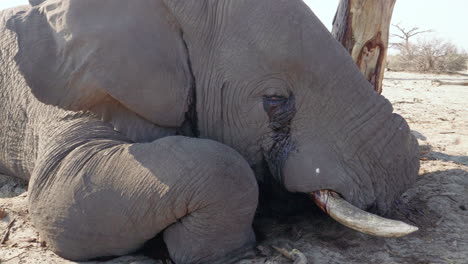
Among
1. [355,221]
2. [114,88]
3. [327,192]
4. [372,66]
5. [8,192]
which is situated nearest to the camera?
[355,221]

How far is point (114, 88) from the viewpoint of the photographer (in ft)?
8.52

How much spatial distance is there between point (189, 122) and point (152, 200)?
624 millimetres

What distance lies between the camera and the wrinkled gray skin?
7.72 ft

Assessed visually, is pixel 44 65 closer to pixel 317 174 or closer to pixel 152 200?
pixel 152 200

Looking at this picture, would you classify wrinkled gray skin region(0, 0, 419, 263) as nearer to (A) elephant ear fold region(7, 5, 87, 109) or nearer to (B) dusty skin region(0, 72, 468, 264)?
(A) elephant ear fold region(7, 5, 87, 109)

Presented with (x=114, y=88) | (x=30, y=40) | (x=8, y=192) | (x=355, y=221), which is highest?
(x=30, y=40)

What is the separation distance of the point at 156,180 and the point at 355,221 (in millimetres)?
862

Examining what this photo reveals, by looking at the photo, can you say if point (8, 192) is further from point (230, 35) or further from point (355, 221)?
point (355, 221)

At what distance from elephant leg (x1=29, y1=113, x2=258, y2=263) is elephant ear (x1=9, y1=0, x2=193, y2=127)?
0.28 m

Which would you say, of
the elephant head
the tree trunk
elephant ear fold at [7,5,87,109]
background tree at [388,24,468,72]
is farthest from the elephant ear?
background tree at [388,24,468,72]

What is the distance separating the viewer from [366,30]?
4371 millimetres

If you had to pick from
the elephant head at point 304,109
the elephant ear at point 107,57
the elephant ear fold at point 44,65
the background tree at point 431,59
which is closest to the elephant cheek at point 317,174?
the elephant head at point 304,109

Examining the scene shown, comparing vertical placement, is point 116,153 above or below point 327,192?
above

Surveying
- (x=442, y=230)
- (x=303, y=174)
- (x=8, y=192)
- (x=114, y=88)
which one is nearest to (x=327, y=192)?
(x=303, y=174)
